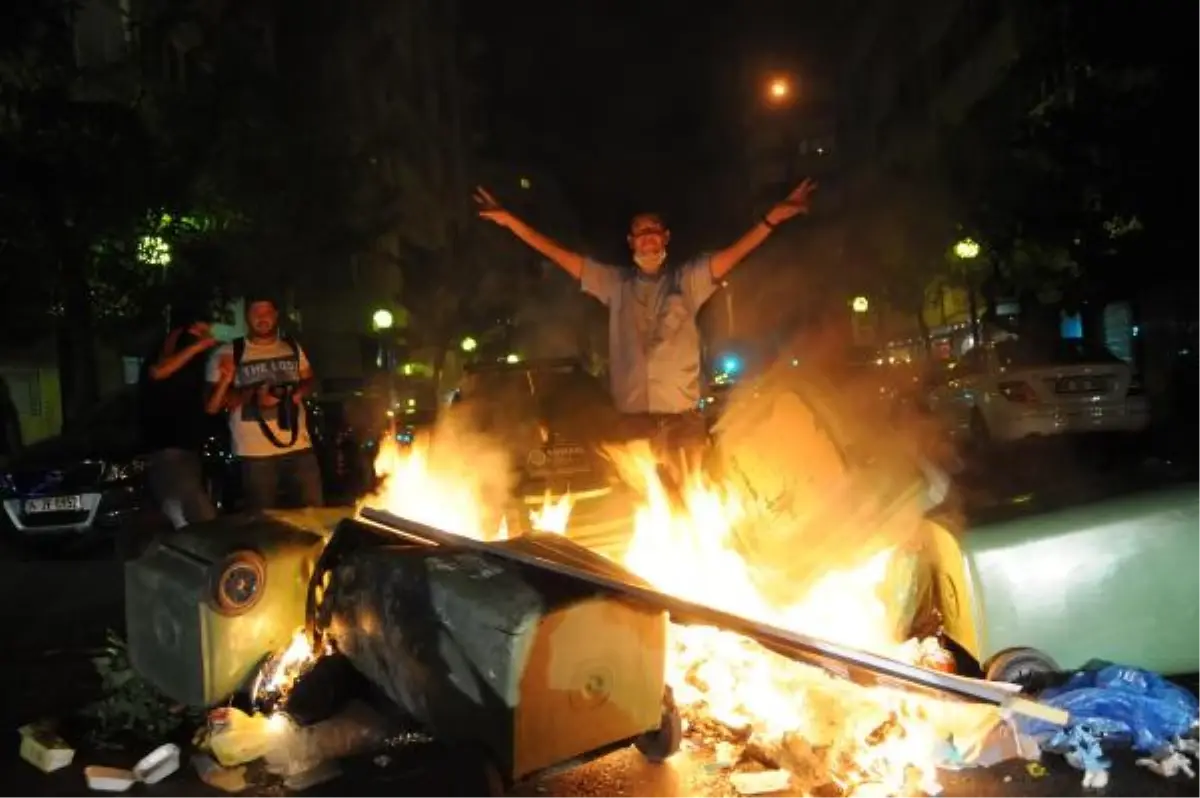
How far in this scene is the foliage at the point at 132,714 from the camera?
4.81m

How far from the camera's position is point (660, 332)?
5504mm

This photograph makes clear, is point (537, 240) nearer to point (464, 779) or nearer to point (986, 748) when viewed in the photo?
point (464, 779)

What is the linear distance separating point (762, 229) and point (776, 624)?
1.84 metres

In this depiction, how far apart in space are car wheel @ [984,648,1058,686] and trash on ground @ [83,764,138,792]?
324 centimetres

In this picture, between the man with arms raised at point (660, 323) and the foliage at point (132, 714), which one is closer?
the foliage at point (132, 714)

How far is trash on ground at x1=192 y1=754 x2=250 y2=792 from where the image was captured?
421 centimetres

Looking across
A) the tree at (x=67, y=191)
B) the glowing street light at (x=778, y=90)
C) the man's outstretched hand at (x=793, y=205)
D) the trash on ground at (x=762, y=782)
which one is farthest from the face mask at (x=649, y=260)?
the glowing street light at (x=778, y=90)

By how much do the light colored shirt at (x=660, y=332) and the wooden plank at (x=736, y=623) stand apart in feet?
3.95

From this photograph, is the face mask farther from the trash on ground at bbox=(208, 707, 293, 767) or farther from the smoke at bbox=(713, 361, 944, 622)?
the trash on ground at bbox=(208, 707, 293, 767)

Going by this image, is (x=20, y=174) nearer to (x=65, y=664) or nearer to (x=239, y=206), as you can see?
(x=239, y=206)

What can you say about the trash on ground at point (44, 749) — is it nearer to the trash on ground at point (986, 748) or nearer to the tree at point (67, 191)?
the trash on ground at point (986, 748)

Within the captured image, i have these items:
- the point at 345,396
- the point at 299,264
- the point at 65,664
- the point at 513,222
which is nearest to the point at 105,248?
the point at 345,396

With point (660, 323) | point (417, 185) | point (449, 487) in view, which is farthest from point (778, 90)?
point (417, 185)

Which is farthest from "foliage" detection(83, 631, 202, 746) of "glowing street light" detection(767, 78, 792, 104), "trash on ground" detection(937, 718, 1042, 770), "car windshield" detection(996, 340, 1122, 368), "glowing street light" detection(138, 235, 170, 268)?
"glowing street light" detection(767, 78, 792, 104)
